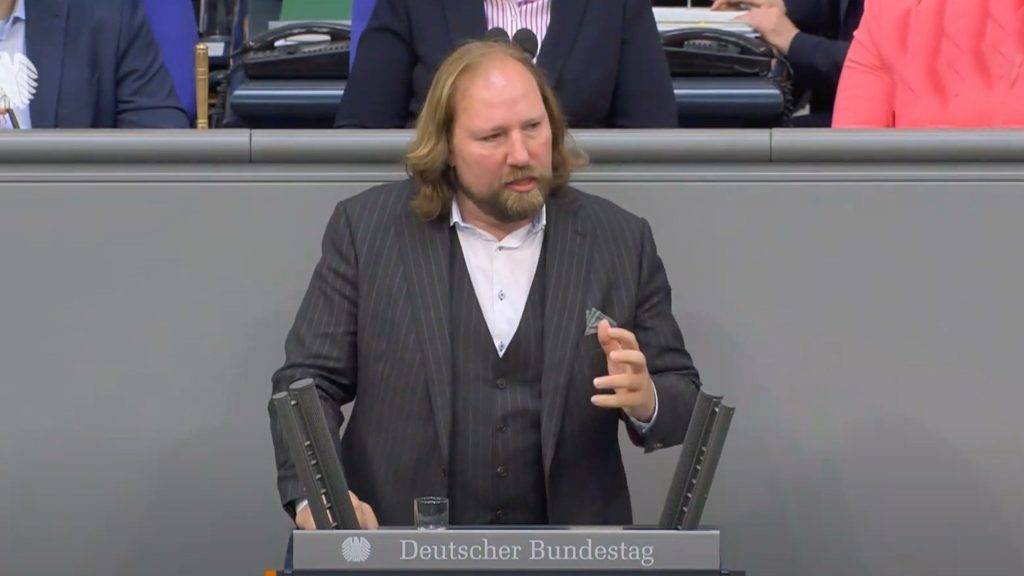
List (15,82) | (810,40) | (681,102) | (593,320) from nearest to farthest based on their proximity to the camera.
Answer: (593,320), (15,82), (681,102), (810,40)

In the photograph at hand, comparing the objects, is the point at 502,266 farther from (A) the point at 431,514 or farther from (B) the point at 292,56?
(B) the point at 292,56

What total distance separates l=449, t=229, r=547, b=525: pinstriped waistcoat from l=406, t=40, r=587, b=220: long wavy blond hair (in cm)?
22

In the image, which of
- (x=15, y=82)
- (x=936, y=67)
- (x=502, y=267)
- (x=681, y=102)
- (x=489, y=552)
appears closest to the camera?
(x=489, y=552)

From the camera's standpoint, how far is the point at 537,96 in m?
3.14

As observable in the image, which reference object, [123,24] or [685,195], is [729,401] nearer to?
[685,195]

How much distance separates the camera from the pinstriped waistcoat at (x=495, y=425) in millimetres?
3082

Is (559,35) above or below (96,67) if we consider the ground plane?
above

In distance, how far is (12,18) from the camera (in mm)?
4352

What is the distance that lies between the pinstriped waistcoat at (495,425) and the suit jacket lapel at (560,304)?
0.03 metres

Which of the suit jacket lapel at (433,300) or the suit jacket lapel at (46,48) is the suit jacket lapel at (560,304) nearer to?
the suit jacket lapel at (433,300)

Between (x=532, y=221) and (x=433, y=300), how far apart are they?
257 millimetres

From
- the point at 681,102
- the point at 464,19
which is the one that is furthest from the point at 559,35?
the point at 681,102

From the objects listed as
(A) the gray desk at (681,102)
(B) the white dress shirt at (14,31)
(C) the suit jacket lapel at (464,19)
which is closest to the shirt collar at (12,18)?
(B) the white dress shirt at (14,31)

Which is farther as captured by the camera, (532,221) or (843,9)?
(843,9)
